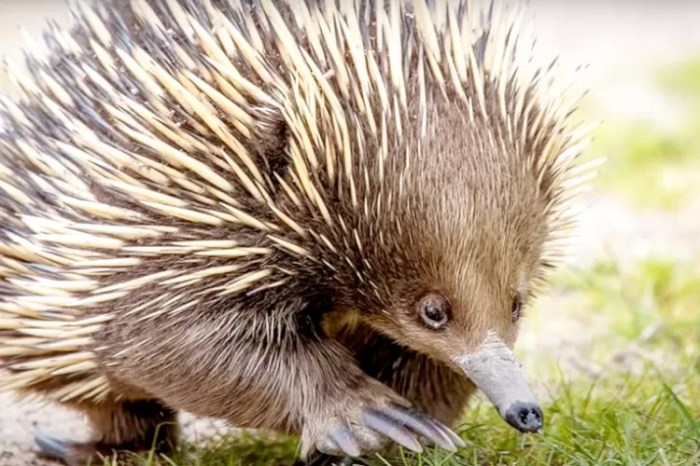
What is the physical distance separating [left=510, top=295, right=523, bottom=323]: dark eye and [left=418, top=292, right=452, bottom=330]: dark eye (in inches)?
5.9

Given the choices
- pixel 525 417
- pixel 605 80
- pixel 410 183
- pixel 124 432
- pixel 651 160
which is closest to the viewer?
pixel 525 417

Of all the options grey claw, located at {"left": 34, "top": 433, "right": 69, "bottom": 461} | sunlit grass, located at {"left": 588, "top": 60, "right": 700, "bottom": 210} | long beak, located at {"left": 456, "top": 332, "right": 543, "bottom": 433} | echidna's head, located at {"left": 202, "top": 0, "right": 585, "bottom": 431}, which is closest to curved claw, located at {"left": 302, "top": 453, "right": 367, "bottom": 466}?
echidna's head, located at {"left": 202, "top": 0, "right": 585, "bottom": 431}

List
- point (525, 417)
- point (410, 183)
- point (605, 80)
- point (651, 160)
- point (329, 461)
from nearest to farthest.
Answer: point (525, 417)
point (410, 183)
point (329, 461)
point (651, 160)
point (605, 80)

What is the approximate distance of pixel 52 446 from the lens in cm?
392

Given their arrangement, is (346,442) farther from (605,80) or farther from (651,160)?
(605,80)

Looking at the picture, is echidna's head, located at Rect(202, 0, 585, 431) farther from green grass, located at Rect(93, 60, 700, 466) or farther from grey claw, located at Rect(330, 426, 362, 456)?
green grass, located at Rect(93, 60, 700, 466)

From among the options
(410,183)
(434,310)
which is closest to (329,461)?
(434,310)

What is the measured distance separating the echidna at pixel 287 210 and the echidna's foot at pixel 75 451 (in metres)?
0.53

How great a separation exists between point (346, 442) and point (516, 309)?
485mm

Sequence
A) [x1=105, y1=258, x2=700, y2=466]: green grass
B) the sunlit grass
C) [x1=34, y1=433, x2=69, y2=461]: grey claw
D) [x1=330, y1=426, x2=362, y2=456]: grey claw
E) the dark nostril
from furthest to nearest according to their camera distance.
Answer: the sunlit grass < [x1=34, y1=433, x2=69, y2=461]: grey claw < [x1=105, y1=258, x2=700, y2=466]: green grass < [x1=330, y1=426, x2=362, y2=456]: grey claw < the dark nostril

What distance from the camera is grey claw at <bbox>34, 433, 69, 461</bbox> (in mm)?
3896

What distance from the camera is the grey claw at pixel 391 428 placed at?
3.24 m

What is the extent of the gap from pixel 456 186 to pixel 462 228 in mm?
92

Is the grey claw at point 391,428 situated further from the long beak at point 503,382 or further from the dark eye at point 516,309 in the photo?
the dark eye at point 516,309
